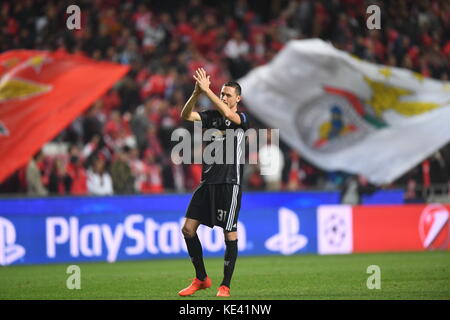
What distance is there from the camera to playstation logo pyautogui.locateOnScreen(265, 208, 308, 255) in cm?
1658

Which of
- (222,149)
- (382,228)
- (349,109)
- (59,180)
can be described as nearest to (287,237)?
(382,228)

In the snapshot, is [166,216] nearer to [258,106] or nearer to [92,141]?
[92,141]

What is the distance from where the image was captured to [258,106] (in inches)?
826

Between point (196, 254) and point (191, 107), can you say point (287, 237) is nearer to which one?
point (196, 254)

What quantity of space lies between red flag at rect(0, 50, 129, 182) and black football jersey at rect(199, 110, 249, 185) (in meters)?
6.47

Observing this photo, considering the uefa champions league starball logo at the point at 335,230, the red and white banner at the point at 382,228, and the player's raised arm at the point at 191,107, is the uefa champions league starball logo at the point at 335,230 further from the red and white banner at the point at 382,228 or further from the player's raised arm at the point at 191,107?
the player's raised arm at the point at 191,107

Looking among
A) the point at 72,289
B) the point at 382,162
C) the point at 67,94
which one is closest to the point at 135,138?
the point at 67,94

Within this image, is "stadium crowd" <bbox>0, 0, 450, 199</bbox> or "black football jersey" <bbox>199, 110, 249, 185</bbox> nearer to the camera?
"black football jersey" <bbox>199, 110, 249, 185</bbox>

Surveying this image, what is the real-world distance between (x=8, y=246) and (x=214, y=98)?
7.48m

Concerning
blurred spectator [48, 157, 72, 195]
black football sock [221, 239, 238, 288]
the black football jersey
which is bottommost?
A: black football sock [221, 239, 238, 288]

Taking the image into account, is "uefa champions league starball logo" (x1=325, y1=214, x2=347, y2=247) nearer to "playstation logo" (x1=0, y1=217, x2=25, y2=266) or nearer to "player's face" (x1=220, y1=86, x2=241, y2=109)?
"playstation logo" (x1=0, y1=217, x2=25, y2=266)

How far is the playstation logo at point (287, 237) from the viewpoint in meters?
16.6

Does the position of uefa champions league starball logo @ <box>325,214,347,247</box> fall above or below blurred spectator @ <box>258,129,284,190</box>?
below

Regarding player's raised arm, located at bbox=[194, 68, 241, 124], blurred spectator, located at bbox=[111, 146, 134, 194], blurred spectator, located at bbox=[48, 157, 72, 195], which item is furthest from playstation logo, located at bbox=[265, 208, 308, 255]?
player's raised arm, located at bbox=[194, 68, 241, 124]
